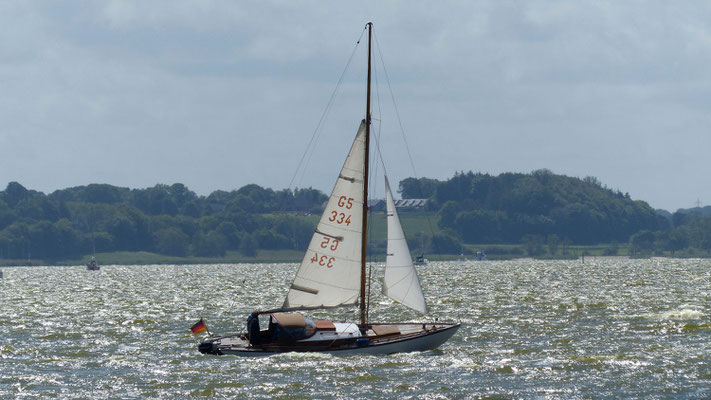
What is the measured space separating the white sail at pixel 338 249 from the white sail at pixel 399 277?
1.23 metres

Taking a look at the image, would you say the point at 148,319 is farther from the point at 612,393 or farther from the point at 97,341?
the point at 612,393

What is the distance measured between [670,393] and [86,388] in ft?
61.7

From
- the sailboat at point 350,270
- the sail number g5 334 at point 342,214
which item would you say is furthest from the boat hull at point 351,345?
the sail number g5 334 at point 342,214

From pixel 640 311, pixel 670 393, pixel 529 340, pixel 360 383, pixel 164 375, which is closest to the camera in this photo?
pixel 670 393

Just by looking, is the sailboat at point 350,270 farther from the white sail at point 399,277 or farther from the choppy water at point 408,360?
the choppy water at point 408,360

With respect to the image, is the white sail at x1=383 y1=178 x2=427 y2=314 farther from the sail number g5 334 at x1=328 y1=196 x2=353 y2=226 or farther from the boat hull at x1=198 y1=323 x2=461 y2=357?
the sail number g5 334 at x1=328 y1=196 x2=353 y2=226

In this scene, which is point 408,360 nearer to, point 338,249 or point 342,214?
point 338,249

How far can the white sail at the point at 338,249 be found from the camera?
141 ft

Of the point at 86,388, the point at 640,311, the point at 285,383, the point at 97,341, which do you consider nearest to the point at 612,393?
the point at 285,383

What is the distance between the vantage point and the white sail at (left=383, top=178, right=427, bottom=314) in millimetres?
43281

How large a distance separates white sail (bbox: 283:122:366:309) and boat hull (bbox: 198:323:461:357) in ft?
8.12

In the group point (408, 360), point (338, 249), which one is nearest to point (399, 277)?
point (338, 249)

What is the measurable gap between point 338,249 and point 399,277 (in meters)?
2.74

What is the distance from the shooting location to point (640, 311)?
61.8m
